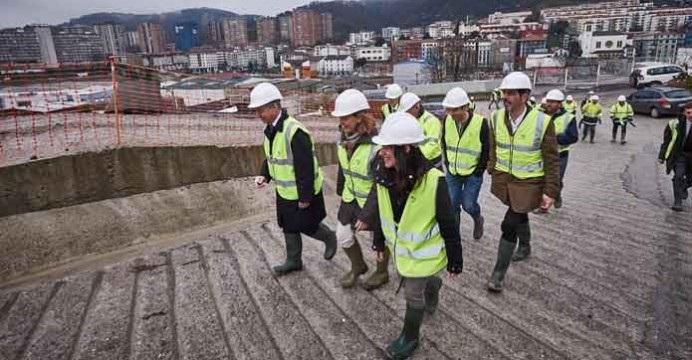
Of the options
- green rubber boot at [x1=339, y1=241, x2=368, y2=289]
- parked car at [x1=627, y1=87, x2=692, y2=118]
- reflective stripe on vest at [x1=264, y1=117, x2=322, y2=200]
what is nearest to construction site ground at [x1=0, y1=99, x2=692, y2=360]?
green rubber boot at [x1=339, y1=241, x2=368, y2=289]

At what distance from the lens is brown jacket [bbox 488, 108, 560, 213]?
3.29 m

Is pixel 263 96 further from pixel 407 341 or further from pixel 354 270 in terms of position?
pixel 407 341

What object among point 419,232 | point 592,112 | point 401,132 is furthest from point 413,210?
point 592,112

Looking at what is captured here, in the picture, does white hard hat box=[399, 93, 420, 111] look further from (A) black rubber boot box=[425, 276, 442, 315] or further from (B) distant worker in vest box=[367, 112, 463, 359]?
(A) black rubber boot box=[425, 276, 442, 315]

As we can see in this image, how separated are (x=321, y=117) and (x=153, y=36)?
6862 inches

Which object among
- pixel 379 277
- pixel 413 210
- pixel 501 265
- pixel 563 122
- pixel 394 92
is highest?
pixel 394 92

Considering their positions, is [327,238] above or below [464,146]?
below

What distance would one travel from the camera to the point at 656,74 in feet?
90.6

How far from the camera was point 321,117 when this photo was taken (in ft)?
51.5

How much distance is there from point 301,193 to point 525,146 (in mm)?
1953

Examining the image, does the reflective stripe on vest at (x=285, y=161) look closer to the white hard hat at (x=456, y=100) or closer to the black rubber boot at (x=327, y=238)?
the black rubber boot at (x=327, y=238)

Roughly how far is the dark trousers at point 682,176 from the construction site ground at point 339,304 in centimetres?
64

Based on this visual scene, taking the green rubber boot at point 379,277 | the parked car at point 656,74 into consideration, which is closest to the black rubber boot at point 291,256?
the green rubber boot at point 379,277

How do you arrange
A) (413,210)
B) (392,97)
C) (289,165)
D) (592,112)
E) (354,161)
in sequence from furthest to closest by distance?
1. (592,112)
2. (392,97)
3. (289,165)
4. (354,161)
5. (413,210)
